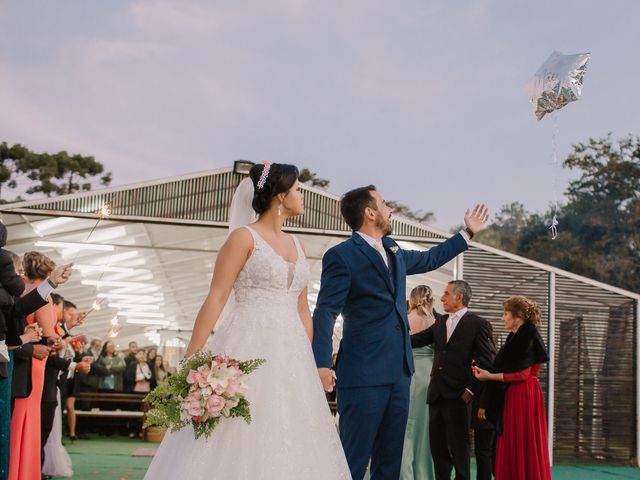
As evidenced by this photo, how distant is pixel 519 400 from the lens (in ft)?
25.6

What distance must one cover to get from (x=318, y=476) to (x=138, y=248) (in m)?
15.5

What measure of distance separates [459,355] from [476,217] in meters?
2.55

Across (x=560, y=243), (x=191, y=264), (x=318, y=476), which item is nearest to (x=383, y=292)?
(x=318, y=476)

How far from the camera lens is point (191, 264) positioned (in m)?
21.1

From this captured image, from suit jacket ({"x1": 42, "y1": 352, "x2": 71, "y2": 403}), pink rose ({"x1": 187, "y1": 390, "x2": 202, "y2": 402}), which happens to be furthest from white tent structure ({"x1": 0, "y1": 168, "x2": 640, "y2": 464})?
pink rose ({"x1": 187, "y1": 390, "x2": 202, "y2": 402})

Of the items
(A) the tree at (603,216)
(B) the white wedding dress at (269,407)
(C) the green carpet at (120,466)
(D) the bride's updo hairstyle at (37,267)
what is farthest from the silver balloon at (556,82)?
(A) the tree at (603,216)

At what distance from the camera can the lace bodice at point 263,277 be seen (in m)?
4.46

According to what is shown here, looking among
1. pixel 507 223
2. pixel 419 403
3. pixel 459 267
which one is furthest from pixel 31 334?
pixel 507 223

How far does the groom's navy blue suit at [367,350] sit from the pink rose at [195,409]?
93 cm

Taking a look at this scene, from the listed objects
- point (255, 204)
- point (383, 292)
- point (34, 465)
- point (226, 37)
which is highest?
point (226, 37)

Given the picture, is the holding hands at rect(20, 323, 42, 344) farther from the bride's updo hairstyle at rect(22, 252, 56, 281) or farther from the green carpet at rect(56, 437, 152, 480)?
the green carpet at rect(56, 437, 152, 480)

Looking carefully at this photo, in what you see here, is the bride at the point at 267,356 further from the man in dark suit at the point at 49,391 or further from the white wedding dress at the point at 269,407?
the man in dark suit at the point at 49,391

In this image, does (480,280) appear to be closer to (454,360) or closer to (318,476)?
(454,360)

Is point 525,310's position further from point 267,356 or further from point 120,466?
point 120,466
